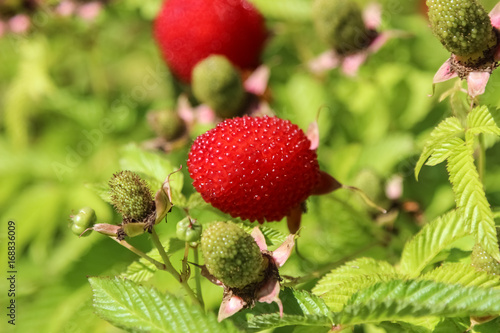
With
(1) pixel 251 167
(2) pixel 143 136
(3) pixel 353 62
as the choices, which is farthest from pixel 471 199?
(2) pixel 143 136

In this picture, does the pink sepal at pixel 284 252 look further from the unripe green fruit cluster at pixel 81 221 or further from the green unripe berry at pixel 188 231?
the unripe green fruit cluster at pixel 81 221

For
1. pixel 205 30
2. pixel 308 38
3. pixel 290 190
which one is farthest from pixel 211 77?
pixel 308 38

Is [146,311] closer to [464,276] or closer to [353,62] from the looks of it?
[464,276]

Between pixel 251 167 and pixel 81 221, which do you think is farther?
pixel 251 167

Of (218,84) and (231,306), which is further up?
(218,84)

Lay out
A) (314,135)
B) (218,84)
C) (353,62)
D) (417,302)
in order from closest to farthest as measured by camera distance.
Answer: (417,302), (314,135), (218,84), (353,62)

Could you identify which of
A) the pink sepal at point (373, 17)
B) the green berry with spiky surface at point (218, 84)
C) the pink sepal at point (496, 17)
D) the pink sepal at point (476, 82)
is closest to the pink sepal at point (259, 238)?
the pink sepal at point (476, 82)
